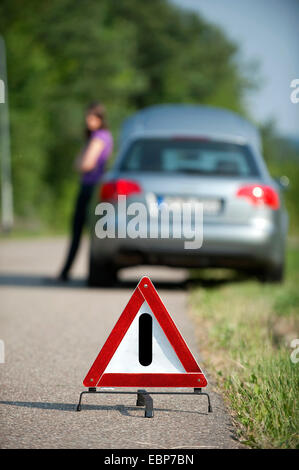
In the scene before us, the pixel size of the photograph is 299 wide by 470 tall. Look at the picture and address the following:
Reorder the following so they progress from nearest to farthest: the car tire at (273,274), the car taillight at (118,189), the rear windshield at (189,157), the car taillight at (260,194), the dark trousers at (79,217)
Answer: the car taillight at (118,189), the car taillight at (260,194), the rear windshield at (189,157), the car tire at (273,274), the dark trousers at (79,217)

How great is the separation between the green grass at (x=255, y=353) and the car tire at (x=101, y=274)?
0.89 meters

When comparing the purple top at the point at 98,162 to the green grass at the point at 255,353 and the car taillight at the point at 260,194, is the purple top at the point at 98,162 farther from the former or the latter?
the car taillight at the point at 260,194

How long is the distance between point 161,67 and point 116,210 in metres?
45.5

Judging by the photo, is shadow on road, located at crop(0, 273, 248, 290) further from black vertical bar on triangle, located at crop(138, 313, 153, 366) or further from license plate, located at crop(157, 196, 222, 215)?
black vertical bar on triangle, located at crop(138, 313, 153, 366)

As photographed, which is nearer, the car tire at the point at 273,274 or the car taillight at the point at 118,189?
the car taillight at the point at 118,189

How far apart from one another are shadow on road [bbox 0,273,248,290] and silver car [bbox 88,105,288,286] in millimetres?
656

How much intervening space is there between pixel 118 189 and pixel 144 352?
4939 mm

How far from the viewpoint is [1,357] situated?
5531 millimetres

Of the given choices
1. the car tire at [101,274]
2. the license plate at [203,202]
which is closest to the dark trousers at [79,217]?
the car tire at [101,274]

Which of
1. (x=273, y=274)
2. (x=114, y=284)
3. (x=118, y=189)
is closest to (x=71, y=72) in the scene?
(x=114, y=284)

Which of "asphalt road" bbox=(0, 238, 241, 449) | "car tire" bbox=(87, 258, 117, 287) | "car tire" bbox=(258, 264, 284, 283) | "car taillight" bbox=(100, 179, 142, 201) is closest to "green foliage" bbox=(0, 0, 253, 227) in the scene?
"car tire" bbox=(87, 258, 117, 287)

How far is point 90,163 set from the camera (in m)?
10.2

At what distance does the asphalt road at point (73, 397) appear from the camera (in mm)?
3682
